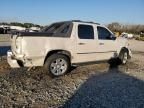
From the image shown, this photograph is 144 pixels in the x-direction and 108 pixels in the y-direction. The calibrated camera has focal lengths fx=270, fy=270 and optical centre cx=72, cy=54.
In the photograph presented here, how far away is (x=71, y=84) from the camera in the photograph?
26.4 feet

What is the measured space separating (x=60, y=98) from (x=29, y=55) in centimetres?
250

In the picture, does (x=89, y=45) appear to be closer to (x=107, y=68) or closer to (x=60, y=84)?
(x=107, y=68)

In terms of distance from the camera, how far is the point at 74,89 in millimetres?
7434

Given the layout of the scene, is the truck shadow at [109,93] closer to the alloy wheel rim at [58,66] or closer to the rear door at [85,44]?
the rear door at [85,44]

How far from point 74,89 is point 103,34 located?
3.89 meters

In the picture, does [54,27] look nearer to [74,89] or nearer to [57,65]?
[57,65]

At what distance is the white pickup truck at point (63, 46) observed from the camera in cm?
852

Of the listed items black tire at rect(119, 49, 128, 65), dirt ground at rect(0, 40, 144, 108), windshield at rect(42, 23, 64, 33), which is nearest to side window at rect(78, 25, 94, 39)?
windshield at rect(42, 23, 64, 33)

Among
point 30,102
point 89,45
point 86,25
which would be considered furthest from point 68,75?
point 30,102

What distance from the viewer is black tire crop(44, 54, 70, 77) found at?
8.92 meters

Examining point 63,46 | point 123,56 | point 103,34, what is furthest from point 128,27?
point 63,46

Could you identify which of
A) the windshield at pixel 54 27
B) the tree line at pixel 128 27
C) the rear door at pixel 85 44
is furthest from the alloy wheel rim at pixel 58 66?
the tree line at pixel 128 27

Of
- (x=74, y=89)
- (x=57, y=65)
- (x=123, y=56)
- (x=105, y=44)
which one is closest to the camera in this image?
(x=74, y=89)

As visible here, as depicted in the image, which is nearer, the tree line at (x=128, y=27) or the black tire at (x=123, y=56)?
the black tire at (x=123, y=56)
